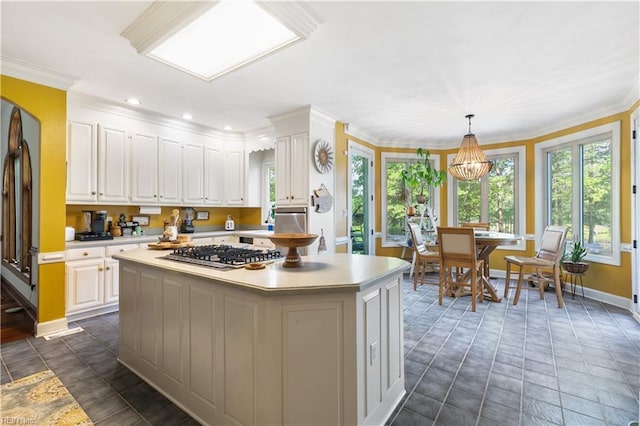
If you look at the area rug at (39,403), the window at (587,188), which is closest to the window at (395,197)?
the window at (587,188)

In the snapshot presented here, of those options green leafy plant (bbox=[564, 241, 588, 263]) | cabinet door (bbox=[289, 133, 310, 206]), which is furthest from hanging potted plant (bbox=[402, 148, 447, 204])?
cabinet door (bbox=[289, 133, 310, 206])

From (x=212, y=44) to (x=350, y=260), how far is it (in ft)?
6.37

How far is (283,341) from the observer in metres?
1.44

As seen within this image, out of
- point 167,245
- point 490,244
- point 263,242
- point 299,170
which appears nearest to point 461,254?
point 490,244

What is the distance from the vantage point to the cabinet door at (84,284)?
3.28m

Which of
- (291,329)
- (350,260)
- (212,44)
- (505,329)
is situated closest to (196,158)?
(212,44)

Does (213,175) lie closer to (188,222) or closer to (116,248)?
(188,222)

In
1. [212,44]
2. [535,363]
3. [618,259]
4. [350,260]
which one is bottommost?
[535,363]

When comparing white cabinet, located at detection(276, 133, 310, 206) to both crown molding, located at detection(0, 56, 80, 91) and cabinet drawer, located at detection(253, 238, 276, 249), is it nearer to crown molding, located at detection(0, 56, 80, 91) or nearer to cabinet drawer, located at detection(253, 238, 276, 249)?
cabinet drawer, located at detection(253, 238, 276, 249)

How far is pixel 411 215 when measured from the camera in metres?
5.59

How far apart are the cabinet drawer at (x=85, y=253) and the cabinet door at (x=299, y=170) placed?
2.33m

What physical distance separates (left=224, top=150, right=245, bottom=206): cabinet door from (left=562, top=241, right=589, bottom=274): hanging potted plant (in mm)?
4918

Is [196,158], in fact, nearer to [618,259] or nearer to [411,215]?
[411,215]

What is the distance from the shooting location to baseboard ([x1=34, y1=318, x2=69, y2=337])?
2964 millimetres
